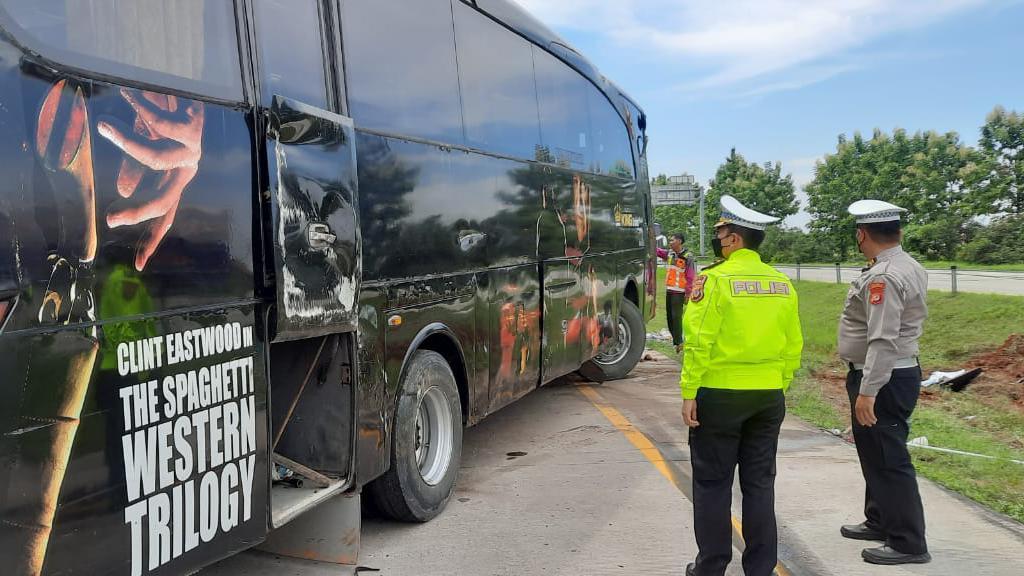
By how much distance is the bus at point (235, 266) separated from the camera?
2357 millimetres

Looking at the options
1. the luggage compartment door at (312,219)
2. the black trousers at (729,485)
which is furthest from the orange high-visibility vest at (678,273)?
the luggage compartment door at (312,219)

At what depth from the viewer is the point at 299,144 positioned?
11.1 feet

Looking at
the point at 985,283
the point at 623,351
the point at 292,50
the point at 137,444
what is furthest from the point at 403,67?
the point at 985,283

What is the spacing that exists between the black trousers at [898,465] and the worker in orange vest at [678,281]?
25.6 ft

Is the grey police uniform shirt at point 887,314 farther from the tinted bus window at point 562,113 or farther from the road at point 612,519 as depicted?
the tinted bus window at point 562,113

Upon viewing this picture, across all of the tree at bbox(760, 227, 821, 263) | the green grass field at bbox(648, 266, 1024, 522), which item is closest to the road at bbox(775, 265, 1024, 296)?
the green grass field at bbox(648, 266, 1024, 522)

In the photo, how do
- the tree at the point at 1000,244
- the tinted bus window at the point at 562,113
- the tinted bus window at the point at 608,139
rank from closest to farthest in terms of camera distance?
the tinted bus window at the point at 562,113 < the tinted bus window at the point at 608,139 < the tree at the point at 1000,244

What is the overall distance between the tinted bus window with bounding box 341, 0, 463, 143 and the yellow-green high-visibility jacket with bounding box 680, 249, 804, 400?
6.28ft

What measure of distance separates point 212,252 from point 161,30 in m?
0.81

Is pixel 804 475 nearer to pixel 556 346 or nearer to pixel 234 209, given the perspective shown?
pixel 556 346

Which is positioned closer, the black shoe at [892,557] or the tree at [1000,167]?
the black shoe at [892,557]

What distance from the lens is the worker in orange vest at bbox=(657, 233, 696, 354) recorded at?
12.0 m

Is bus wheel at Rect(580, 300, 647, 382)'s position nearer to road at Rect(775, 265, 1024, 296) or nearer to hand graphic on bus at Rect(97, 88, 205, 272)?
hand graphic on bus at Rect(97, 88, 205, 272)

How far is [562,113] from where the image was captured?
7227mm
